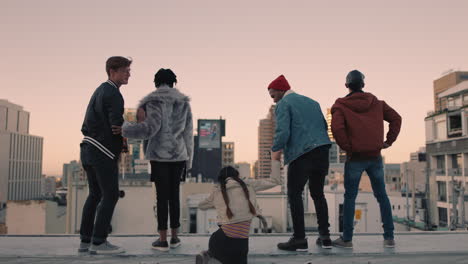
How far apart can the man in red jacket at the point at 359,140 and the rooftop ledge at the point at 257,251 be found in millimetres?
294

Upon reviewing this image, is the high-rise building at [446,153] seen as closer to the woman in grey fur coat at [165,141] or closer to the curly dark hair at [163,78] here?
the woman in grey fur coat at [165,141]

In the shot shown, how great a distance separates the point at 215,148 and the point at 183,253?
8703cm

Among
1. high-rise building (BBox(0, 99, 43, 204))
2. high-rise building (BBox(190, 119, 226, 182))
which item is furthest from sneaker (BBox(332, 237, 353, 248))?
high-rise building (BBox(0, 99, 43, 204))

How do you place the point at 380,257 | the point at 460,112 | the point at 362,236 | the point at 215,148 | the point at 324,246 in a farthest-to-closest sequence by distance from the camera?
the point at 215,148 < the point at 460,112 < the point at 362,236 < the point at 324,246 < the point at 380,257

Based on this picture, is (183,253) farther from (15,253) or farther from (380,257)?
(380,257)

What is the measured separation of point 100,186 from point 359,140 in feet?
8.28

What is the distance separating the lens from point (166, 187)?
365 centimetres

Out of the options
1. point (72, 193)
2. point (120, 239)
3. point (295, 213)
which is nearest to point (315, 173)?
point (295, 213)

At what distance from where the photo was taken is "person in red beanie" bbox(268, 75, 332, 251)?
11.8 ft

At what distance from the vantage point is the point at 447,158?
49.0 m

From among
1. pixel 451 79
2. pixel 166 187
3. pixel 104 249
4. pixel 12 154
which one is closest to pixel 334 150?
pixel 451 79

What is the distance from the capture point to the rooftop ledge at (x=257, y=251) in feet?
10.3

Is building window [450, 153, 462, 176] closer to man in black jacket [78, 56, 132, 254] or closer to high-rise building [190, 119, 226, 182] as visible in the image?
man in black jacket [78, 56, 132, 254]

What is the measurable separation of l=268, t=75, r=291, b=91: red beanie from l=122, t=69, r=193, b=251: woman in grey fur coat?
92 cm
